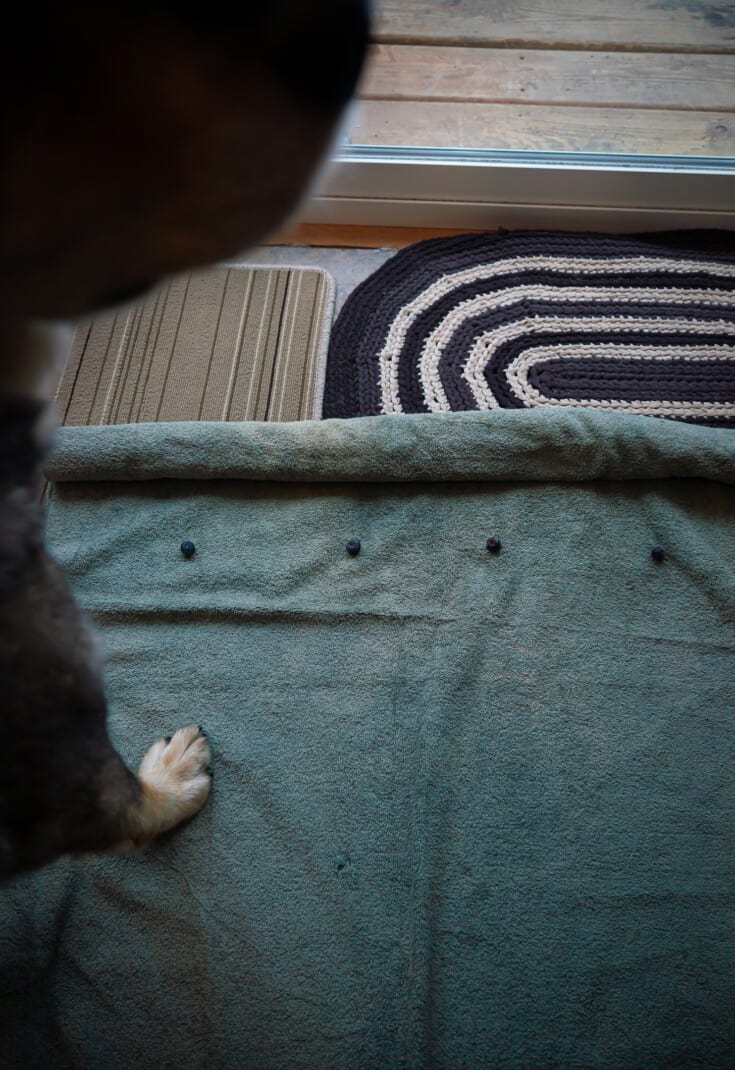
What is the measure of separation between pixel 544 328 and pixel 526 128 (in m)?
0.54

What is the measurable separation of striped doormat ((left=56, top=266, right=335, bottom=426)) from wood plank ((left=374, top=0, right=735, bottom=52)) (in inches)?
25.8

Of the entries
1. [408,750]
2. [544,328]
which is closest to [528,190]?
[544,328]

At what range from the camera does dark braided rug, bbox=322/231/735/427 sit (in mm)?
1742

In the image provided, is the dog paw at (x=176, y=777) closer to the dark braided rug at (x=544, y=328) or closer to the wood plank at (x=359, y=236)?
the dark braided rug at (x=544, y=328)

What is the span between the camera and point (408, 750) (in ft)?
4.33

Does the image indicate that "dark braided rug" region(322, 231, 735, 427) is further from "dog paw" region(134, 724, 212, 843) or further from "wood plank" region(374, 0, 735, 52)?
"dog paw" region(134, 724, 212, 843)

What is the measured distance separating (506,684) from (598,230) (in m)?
1.27

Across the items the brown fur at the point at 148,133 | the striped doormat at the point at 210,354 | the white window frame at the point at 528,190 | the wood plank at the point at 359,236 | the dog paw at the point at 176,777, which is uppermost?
the brown fur at the point at 148,133

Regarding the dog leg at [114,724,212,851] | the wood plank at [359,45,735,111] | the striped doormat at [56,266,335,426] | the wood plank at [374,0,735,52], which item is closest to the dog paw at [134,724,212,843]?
the dog leg at [114,724,212,851]

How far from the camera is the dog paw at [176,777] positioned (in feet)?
3.90

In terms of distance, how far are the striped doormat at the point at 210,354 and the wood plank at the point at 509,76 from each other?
536 mm

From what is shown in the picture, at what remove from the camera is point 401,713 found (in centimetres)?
135

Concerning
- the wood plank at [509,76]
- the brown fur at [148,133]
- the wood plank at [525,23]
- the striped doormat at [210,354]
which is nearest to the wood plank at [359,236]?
the striped doormat at [210,354]

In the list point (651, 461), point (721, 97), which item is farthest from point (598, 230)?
point (651, 461)
